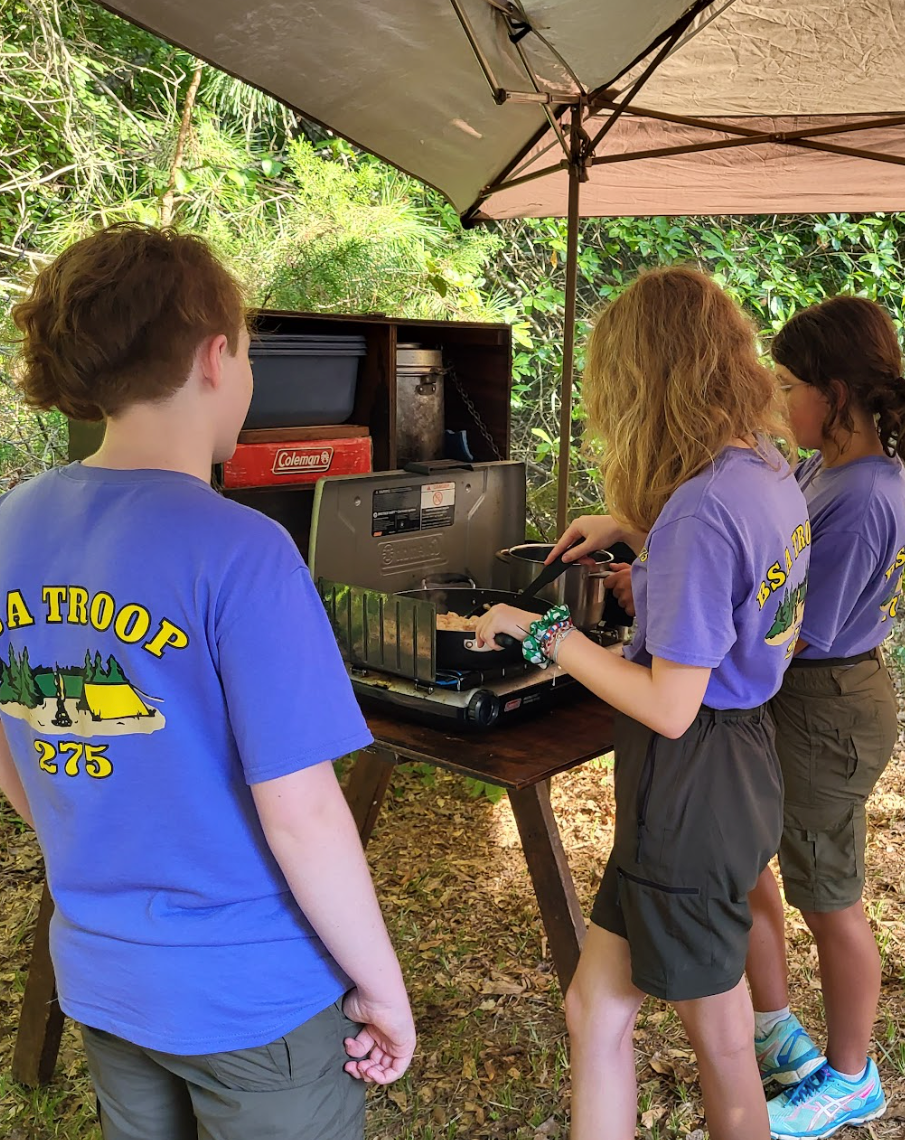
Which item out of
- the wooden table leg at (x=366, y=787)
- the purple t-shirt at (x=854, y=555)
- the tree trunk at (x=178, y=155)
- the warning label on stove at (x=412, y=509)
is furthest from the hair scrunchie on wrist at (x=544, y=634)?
the tree trunk at (x=178, y=155)

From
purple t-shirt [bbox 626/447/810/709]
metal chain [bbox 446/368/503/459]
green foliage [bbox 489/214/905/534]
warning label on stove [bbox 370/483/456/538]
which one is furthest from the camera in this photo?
green foliage [bbox 489/214/905/534]

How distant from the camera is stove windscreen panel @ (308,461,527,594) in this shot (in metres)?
2.38

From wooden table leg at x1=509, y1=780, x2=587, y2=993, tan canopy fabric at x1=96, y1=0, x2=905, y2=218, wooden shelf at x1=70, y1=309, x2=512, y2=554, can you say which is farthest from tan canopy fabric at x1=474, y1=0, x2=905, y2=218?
wooden table leg at x1=509, y1=780, x2=587, y2=993

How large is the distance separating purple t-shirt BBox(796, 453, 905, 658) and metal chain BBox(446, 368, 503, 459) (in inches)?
50.1

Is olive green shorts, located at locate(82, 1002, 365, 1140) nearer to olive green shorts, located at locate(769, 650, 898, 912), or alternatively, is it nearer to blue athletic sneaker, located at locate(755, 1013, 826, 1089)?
olive green shorts, located at locate(769, 650, 898, 912)

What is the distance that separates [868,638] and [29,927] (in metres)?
2.78

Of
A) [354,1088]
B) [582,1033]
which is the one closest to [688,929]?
[582,1033]

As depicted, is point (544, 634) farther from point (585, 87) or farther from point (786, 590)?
point (585, 87)

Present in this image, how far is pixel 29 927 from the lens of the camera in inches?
123

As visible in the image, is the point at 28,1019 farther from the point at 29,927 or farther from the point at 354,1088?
the point at 354,1088

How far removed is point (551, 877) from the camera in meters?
1.97

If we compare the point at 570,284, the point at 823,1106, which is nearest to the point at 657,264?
the point at 570,284

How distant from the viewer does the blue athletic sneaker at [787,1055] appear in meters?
2.29

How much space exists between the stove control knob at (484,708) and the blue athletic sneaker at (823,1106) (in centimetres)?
119
